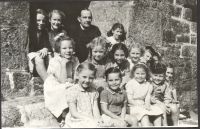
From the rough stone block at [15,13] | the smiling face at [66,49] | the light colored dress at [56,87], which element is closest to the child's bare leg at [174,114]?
the light colored dress at [56,87]

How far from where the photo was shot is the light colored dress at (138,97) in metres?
3.89

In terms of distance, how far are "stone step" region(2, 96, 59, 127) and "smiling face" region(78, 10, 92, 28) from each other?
92 centimetres

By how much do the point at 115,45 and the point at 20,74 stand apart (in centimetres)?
104

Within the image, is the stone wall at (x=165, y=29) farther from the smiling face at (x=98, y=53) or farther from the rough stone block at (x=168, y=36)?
the smiling face at (x=98, y=53)

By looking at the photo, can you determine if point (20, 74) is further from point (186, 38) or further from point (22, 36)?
point (186, 38)

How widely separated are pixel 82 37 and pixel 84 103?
699mm

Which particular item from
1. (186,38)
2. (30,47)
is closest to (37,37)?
(30,47)

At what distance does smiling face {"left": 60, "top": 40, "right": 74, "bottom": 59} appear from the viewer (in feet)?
12.8

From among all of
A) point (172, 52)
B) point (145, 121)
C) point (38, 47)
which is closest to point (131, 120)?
point (145, 121)

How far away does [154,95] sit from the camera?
404 cm

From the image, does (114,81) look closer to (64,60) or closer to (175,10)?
(64,60)

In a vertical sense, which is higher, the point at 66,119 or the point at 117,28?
the point at 117,28

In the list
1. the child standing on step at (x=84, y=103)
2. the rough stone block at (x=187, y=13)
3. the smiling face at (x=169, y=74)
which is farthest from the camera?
the rough stone block at (x=187, y=13)

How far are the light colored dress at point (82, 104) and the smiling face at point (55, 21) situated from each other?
67 centimetres
